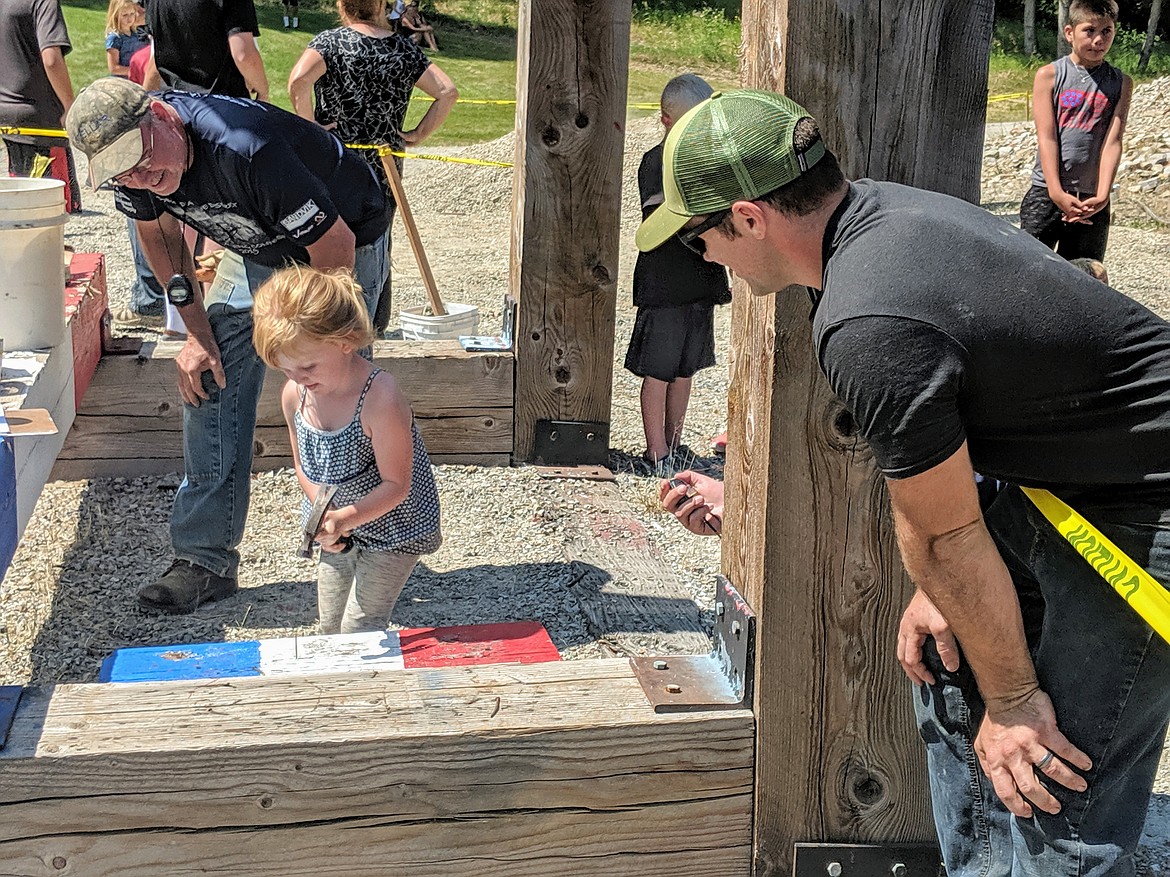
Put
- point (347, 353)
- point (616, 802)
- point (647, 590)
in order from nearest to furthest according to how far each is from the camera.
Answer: point (616, 802), point (347, 353), point (647, 590)

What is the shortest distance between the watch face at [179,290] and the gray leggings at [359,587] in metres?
0.85

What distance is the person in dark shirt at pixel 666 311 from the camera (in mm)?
5258

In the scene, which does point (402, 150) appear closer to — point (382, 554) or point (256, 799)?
point (382, 554)

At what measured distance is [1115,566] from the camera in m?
1.78

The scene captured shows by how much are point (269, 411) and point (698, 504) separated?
2.85m

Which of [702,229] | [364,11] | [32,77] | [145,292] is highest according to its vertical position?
[702,229]

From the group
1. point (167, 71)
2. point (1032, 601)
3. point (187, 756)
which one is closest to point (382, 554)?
point (187, 756)

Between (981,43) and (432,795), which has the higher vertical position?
(981,43)

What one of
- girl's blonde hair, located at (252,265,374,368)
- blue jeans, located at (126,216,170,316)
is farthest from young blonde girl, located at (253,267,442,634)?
blue jeans, located at (126,216,170,316)

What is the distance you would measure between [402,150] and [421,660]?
3.59 meters

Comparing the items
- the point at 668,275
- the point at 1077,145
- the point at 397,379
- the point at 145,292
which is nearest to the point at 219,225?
the point at 397,379

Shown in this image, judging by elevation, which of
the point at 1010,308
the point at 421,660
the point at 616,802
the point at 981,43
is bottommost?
the point at 421,660

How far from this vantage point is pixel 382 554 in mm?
3402

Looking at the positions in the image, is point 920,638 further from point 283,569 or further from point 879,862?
point 283,569
